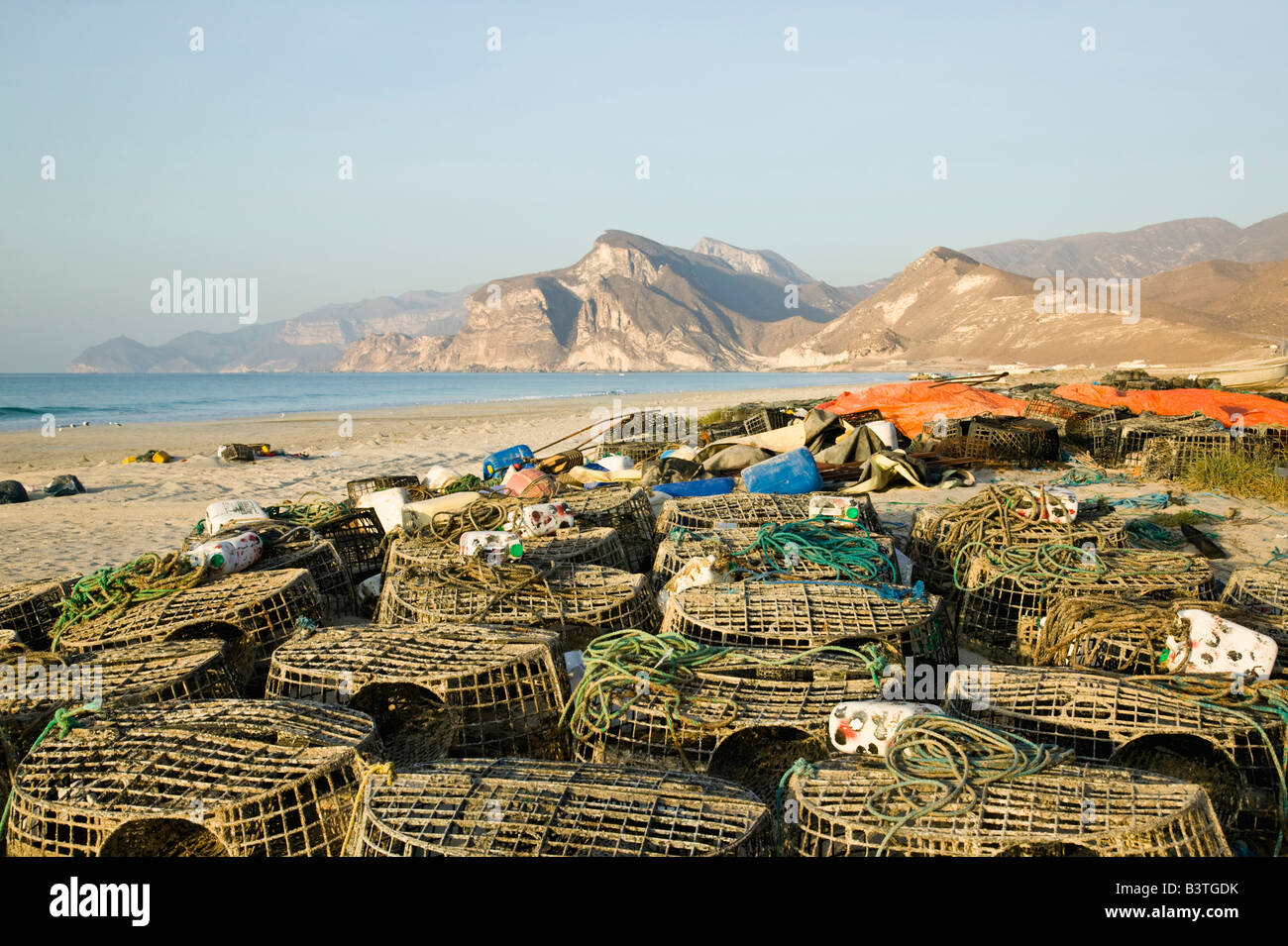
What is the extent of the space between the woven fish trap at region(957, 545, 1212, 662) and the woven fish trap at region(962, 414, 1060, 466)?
4.94m

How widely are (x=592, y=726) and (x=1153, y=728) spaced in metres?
1.64

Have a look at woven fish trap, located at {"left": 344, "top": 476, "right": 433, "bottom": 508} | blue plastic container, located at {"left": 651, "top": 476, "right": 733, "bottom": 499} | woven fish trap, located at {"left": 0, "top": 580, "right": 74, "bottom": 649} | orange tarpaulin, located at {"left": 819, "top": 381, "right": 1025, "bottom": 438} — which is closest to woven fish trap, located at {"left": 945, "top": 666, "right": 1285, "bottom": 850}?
blue plastic container, located at {"left": 651, "top": 476, "right": 733, "bottom": 499}

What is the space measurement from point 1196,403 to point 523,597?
10.0 meters

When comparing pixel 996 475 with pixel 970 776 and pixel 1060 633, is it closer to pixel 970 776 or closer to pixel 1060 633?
pixel 1060 633

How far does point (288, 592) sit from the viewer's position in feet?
11.5

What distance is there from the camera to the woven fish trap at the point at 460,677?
263 centimetres

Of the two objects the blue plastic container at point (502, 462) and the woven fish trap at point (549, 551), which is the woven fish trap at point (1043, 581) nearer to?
the woven fish trap at point (549, 551)

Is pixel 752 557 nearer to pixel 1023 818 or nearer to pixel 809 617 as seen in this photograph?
pixel 809 617

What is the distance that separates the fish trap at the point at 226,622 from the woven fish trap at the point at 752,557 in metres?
1.66

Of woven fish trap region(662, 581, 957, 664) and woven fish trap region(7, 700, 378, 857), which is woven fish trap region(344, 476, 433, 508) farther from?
woven fish trap region(7, 700, 378, 857)

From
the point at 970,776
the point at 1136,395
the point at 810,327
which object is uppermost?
the point at 810,327

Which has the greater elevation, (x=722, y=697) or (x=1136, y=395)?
(x=1136, y=395)
